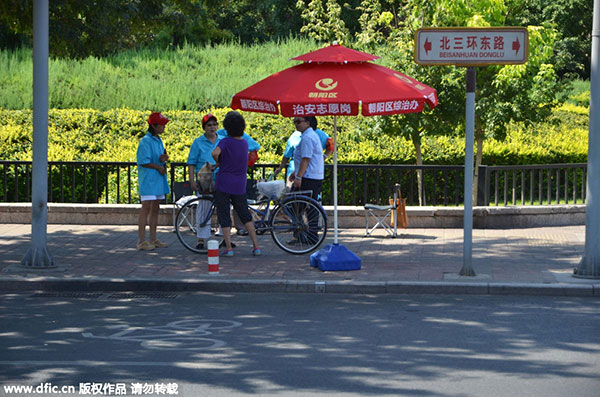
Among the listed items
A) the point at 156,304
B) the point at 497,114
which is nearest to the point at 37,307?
the point at 156,304

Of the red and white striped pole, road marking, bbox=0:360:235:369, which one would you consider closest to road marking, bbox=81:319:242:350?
road marking, bbox=0:360:235:369

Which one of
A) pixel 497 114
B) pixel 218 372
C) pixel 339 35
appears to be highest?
pixel 339 35

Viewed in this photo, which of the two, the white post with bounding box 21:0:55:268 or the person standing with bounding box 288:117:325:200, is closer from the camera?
the white post with bounding box 21:0:55:268

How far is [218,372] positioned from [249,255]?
5.43m

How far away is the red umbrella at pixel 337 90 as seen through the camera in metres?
10.8

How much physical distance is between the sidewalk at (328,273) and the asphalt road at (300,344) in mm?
238

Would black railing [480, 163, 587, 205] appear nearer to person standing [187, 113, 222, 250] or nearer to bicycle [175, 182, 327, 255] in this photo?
bicycle [175, 182, 327, 255]

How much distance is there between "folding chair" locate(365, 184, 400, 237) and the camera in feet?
45.9

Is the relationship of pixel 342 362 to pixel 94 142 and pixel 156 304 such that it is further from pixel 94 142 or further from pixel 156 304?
pixel 94 142

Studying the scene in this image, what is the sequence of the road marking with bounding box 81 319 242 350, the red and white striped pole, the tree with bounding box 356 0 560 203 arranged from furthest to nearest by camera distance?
the tree with bounding box 356 0 560 203 → the red and white striped pole → the road marking with bounding box 81 319 242 350

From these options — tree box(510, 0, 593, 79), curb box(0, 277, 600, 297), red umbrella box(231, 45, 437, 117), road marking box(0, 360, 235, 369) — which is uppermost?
tree box(510, 0, 593, 79)

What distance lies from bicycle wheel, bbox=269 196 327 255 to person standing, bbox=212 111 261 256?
18.9 inches

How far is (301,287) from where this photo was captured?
404 inches

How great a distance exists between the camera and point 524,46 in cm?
1031
